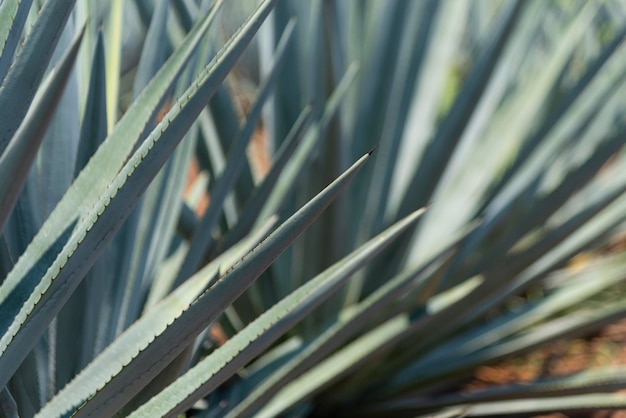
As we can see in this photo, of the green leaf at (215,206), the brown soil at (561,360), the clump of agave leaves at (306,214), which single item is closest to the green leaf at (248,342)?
the clump of agave leaves at (306,214)

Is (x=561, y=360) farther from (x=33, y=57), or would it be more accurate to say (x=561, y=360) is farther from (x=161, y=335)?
(x=33, y=57)

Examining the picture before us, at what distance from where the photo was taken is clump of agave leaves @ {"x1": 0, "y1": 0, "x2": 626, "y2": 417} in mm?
772

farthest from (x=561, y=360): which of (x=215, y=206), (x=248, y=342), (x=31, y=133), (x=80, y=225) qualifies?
(x=31, y=133)

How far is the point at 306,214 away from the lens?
2.35ft

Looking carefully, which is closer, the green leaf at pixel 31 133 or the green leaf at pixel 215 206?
the green leaf at pixel 31 133

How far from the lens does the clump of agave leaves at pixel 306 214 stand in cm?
77

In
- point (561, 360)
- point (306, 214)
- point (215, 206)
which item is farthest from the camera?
point (561, 360)

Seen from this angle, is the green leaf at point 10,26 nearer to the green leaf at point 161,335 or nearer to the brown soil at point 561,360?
the green leaf at point 161,335

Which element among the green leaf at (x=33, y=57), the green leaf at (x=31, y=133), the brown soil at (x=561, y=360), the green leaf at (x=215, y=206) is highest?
the green leaf at (x=215, y=206)

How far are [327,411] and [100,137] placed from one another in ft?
2.49

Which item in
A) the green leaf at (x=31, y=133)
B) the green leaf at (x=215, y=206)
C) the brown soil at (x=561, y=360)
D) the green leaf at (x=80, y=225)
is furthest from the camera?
the brown soil at (x=561, y=360)

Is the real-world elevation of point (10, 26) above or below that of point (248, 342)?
above

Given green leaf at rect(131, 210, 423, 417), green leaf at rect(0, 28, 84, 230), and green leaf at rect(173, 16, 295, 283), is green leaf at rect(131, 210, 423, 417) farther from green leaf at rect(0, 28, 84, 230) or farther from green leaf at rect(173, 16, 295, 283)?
green leaf at rect(173, 16, 295, 283)

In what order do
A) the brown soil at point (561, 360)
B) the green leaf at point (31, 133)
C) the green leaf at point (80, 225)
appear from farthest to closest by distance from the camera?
1. the brown soil at point (561, 360)
2. the green leaf at point (80, 225)
3. the green leaf at point (31, 133)
